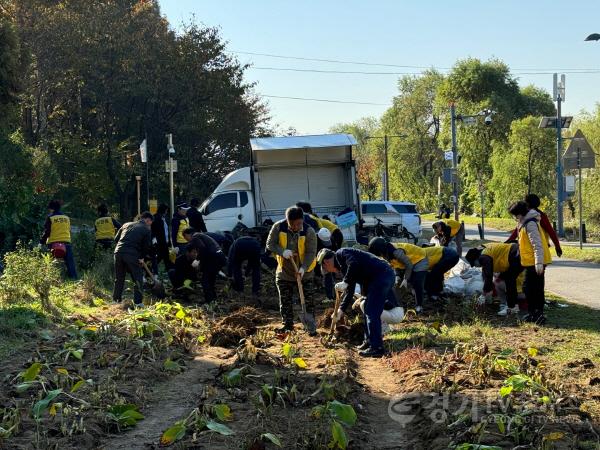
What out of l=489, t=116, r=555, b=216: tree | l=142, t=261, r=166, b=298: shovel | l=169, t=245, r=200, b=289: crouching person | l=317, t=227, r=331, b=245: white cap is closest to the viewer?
l=317, t=227, r=331, b=245: white cap

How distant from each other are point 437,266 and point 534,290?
2037 mm

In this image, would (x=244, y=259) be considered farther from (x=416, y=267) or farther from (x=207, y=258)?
(x=416, y=267)

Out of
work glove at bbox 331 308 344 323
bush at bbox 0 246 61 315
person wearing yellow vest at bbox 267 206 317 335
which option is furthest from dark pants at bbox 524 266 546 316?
bush at bbox 0 246 61 315

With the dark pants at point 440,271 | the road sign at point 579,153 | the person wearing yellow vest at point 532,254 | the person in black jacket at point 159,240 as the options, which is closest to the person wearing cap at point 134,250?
the person in black jacket at point 159,240

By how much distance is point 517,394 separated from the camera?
6.35 m

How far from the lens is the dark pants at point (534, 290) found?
10305 mm

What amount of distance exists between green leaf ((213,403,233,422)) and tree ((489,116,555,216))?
44982 mm

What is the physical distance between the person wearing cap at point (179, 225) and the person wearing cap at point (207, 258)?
2.66 meters

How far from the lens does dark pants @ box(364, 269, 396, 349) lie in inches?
352

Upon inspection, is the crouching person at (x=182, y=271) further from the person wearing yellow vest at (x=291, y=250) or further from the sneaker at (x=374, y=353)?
the sneaker at (x=374, y=353)

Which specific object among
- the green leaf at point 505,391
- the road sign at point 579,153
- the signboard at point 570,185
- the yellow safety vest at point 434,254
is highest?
the road sign at point 579,153

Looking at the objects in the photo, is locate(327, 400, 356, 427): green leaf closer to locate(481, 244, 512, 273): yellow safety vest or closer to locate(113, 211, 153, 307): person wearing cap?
locate(481, 244, 512, 273): yellow safety vest

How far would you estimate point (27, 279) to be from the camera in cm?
1146

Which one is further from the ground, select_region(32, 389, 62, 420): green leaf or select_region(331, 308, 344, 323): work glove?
select_region(331, 308, 344, 323): work glove
